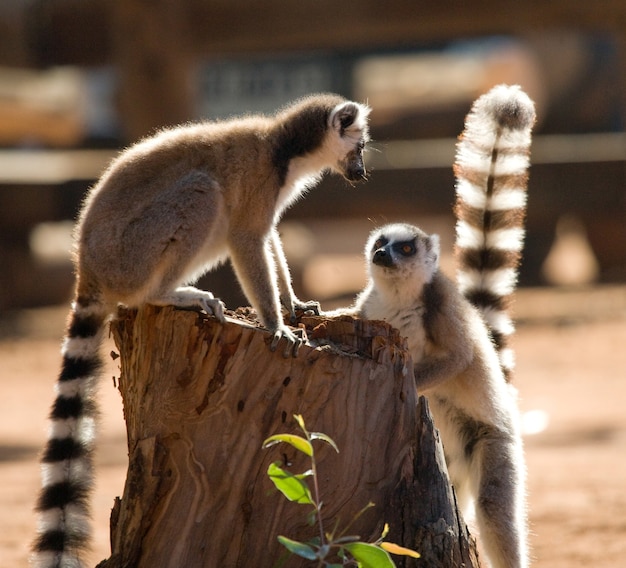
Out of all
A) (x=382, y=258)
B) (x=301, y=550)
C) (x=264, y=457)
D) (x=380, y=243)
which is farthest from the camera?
(x=380, y=243)

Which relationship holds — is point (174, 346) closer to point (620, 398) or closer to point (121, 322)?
point (121, 322)

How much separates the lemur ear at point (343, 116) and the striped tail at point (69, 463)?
1704 mm

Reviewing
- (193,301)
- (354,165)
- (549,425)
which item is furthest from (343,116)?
(549,425)

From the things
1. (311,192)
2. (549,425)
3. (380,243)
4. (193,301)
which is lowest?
(193,301)

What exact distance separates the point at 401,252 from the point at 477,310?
1.89 feet

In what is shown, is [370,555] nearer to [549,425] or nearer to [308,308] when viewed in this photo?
[308,308]

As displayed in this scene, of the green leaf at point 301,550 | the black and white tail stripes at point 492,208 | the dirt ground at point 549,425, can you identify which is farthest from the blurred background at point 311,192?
the green leaf at point 301,550

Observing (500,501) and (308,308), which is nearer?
(500,501)

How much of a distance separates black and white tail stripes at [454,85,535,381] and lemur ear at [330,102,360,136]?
0.57 metres

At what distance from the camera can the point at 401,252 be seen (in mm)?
5211

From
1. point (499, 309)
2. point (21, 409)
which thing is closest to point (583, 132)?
point (21, 409)

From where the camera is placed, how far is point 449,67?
1172 inches

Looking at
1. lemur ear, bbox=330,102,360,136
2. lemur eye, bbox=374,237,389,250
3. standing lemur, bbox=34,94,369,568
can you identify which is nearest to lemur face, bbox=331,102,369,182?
lemur ear, bbox=330,102,360,136

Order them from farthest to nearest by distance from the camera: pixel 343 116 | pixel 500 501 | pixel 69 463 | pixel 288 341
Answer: pixel 343 116
pixel 500 501
pixel 69 463
pixel 288 341
